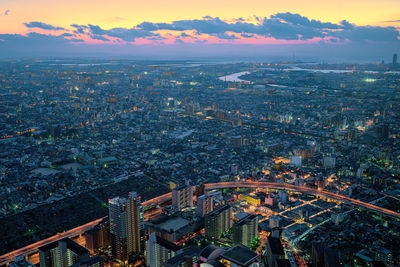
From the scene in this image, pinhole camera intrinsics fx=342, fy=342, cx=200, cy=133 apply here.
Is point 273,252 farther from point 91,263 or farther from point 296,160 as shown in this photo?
point 296,160

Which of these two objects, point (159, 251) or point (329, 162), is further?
point (329, 162)

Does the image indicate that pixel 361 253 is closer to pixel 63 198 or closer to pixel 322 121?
pixel 63 198

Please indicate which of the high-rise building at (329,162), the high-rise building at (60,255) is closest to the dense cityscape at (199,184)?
the high-rise building at (60,255)

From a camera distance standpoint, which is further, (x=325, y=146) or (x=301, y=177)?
(x=325, y=146)

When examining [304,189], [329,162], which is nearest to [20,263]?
[304,189]

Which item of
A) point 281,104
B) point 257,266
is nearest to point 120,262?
point 257,266

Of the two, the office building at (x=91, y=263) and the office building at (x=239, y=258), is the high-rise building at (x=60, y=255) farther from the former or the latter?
the office building at (x=239, y=258)
